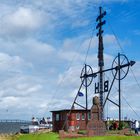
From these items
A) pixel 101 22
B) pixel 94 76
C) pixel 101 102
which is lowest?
pixel 101 102

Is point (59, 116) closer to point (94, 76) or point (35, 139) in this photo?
point (94, 76)

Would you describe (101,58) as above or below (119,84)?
above

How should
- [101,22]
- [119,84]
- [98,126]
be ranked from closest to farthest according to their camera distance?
[98,126]
[119,84]
[101,22]

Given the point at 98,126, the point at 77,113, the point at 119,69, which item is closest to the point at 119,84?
the point at 119,69

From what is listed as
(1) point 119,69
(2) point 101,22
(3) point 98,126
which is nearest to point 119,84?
(1) point 119,69

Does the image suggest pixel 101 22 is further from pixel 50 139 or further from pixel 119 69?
pixel 50 139

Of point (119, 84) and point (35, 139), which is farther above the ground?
point (119, 84)

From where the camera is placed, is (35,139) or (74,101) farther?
(74,101)

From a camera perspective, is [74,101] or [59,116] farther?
[59,116]

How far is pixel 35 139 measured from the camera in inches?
Result: 1614

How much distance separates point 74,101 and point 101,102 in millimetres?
7514

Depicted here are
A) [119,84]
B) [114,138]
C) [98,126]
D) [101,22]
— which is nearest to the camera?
[114,138]

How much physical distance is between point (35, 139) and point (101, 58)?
59.7 feet

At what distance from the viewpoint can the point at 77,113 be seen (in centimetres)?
6525
